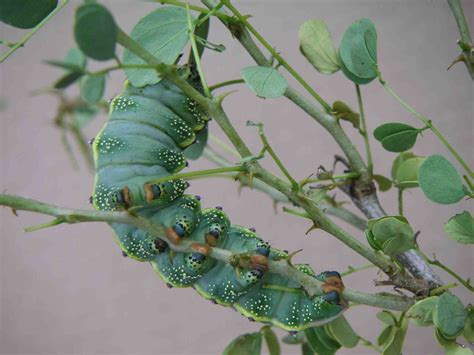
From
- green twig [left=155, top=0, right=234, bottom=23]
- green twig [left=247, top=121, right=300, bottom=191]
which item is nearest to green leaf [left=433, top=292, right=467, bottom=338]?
green twig [left=247, top=121, right=300, bottom=191]

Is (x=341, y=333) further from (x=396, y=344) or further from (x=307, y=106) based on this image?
(x=307, y=106)

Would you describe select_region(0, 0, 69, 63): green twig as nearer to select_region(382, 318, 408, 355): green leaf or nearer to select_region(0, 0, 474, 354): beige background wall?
select_region(382, 318, 408, 355): green leaf

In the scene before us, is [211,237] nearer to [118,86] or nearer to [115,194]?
[115,194]

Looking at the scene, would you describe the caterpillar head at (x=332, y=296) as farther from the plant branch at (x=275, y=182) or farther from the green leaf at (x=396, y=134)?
the green leaf at (x=396, y=134)

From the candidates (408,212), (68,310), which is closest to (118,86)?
(68,310)

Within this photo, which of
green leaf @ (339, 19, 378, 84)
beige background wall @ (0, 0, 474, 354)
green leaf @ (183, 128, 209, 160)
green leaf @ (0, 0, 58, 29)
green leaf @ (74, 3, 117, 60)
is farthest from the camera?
beige background wall @ (0, 0, 474, 354)

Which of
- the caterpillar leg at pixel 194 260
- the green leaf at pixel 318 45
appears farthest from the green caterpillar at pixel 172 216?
the green leaf at pixel 318 45

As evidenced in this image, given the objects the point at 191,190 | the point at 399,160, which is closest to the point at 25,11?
the point at 399,160
